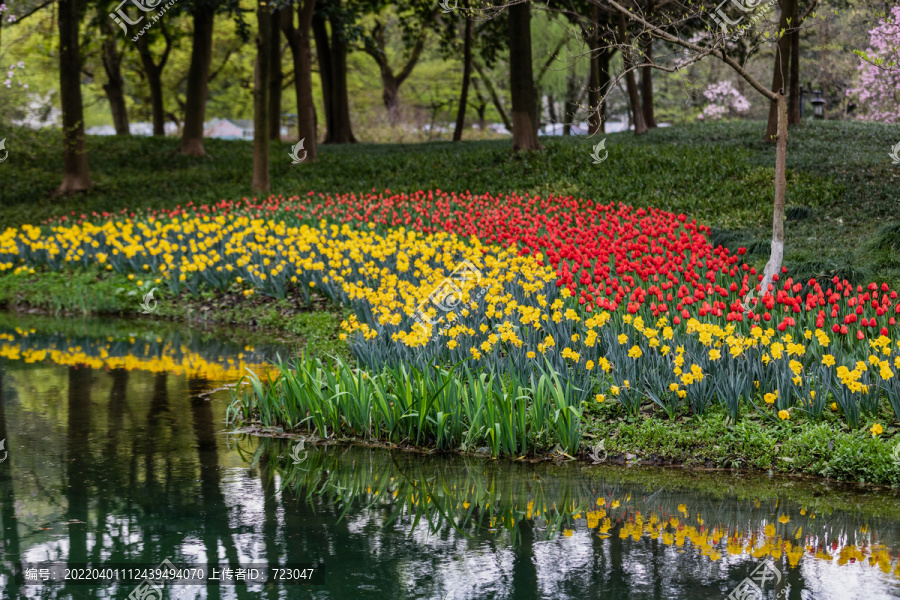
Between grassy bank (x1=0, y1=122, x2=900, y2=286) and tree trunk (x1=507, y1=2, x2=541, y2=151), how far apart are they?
63 centimetres

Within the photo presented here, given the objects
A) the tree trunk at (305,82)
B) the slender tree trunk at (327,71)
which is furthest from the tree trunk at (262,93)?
the slender tree trunk at (327,71)

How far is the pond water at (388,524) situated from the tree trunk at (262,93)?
12.8 m

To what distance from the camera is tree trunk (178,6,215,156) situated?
80.9 ft

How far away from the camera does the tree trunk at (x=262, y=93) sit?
1898cm

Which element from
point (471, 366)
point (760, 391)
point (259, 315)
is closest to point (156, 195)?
point (259, 315)

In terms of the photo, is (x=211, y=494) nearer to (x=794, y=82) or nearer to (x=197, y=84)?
(x=794, y=82)

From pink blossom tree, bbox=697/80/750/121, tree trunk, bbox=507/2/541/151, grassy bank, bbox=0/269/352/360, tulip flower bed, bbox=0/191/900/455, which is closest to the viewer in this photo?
tulip flower bed, bbox=0/191/900/455

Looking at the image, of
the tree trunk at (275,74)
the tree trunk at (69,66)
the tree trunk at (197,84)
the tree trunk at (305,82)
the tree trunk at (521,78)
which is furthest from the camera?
the tree trunk at (197,84)

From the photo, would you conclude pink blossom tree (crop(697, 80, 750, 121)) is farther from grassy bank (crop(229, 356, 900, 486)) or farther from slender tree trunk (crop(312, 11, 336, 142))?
grassy bank (crop(229, 356, 900, 486))

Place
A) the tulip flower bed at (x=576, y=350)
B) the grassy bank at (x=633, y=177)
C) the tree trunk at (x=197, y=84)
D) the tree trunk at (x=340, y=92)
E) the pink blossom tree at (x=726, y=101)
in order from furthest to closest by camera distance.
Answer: the pink blossom tree at (x=726, y=101) → the tree trunk at (x=340, y=92) → the tree trunk at (x=197, y=84) → the grassy bank at (x=633, y=177) → the tulip flower bed at (x=576, y=350)

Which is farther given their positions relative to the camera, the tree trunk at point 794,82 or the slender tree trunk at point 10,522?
the tree trunk at point 794,82

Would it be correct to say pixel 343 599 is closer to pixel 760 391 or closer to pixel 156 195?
pixel 760 391

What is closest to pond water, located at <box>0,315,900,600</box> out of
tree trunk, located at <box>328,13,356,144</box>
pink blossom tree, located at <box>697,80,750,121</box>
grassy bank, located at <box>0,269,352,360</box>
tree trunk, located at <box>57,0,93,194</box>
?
grassy bank, located at <box>0,269,352,360</box>

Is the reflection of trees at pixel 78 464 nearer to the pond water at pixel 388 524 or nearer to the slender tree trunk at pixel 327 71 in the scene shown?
the pond water at pixel 388 524
